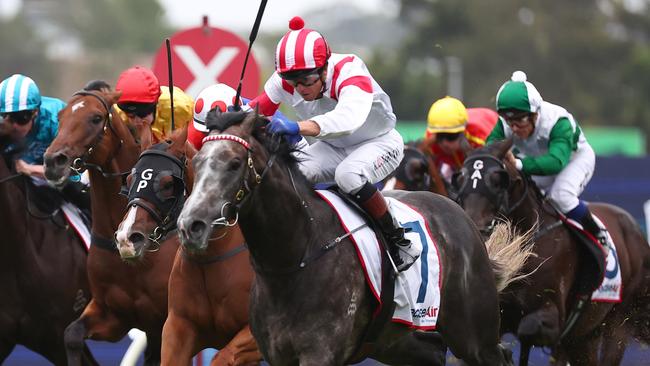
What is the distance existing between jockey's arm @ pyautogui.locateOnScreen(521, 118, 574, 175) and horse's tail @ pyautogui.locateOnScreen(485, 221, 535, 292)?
0.76m

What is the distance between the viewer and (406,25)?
5075 cm

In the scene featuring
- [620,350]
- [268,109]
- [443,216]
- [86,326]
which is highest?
[268,109]

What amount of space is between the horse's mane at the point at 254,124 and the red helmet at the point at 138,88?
1.90m

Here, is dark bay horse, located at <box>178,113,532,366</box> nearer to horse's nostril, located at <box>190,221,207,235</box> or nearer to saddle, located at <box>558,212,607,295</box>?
horse's nostril, located at <box>190,221,207,235</box>

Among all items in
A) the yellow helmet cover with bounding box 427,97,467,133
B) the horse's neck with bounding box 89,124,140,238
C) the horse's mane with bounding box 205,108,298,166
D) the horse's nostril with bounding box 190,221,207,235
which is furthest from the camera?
the yellow helmet cover with bounding box 427,97,467,133

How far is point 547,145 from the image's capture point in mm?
8398

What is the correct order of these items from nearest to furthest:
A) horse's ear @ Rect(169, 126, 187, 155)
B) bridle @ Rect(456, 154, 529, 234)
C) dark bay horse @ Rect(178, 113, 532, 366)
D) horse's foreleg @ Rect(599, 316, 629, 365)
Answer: dark bay horse @ Rect(178, 113, 532, 366), horse's ear @ Rect(169, 126, 187, 155), bridle @ Rect(456, 154, 529, 234), horse's foreleg @ Rect(599, 316, 629, 365)

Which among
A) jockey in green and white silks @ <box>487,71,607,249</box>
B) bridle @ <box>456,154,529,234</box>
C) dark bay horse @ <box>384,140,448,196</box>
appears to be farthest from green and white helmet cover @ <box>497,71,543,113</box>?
dark bay horse @ <box>384,140,448,196</box>

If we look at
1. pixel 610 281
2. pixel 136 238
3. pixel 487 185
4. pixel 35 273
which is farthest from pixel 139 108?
pixel 610 281

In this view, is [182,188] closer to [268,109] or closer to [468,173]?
[268,109]

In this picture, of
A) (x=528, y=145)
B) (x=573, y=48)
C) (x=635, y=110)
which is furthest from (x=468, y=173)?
(x=573, y=48)

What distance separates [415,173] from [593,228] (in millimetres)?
1476

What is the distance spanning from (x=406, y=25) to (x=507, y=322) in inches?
1704

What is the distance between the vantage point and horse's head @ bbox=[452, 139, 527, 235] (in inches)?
307
